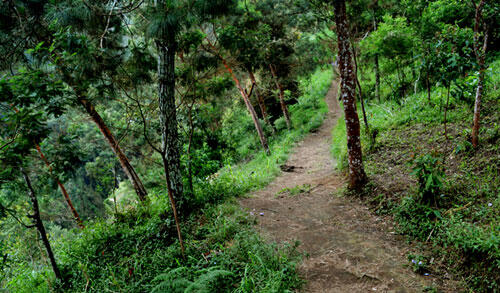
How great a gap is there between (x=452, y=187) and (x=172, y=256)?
4.40 m

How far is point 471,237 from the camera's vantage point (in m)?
3.02

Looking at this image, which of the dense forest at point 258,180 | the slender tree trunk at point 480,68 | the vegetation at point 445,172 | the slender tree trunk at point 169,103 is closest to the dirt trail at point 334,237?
the dense forest at point 258,180

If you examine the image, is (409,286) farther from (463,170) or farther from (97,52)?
(97,52)

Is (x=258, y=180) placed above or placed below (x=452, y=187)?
below

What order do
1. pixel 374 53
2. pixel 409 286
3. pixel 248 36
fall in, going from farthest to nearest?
pixel 374 53 < pixel 248 36 < pixel 409 286

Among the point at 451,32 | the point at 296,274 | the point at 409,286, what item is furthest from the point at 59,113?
the point at 451,32

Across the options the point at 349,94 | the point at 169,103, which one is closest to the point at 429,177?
the point at 349,94

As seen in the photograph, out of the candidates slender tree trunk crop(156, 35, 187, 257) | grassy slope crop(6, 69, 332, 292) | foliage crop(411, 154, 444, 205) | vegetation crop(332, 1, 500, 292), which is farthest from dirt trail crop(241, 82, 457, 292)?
slender tree trunk crop(156, 35, 187, 257)

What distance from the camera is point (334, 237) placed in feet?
13.6

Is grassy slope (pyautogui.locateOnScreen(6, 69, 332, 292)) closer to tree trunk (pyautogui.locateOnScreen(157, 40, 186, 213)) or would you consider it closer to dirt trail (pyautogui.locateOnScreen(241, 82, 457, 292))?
dirt trail (pyautogui.locateOnScreen(241, 82, 457, 292))

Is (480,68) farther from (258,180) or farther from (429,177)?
(258,180)

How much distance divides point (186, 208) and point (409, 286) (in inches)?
156

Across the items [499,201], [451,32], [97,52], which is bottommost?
[499,201]

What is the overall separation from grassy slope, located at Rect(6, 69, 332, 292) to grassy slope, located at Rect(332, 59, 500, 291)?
6.10ft
